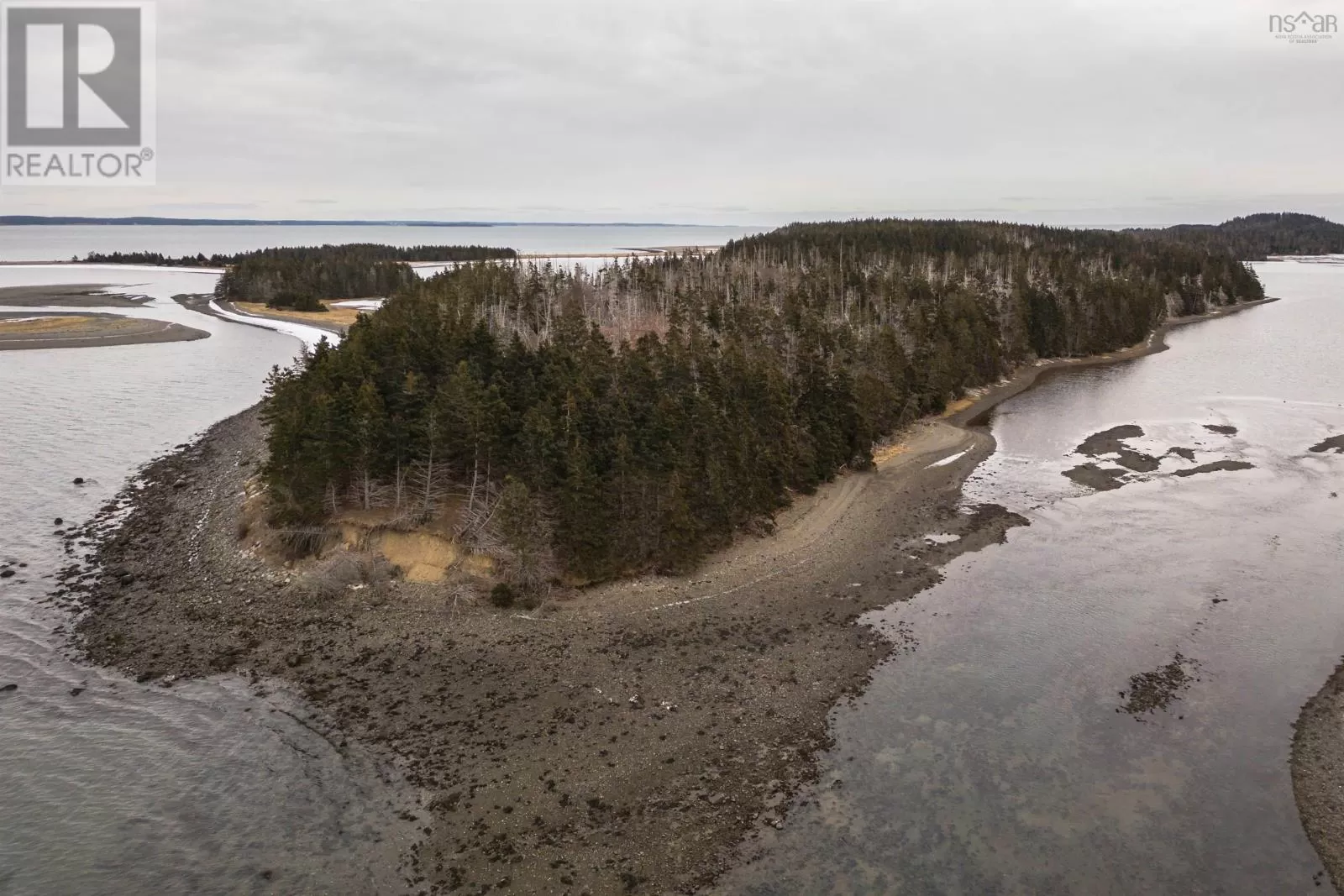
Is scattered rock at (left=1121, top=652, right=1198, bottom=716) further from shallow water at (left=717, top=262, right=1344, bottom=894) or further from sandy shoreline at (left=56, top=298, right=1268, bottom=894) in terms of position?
sandy shoreline at (left=56, top=298, right=1268, bottom=894)

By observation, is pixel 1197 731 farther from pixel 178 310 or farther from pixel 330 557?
pixel 178 310

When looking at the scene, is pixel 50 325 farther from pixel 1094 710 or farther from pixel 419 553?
pixel 1094 710

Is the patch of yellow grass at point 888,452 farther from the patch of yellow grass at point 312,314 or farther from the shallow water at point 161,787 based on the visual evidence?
the patch of yellow grass at point 312,314

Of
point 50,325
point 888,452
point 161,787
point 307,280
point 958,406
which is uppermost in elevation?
point 307,280

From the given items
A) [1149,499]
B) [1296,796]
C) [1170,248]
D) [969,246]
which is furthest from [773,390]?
[1170,248]

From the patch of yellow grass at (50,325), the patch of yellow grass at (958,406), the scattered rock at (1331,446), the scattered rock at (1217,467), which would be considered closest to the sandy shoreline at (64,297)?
the patch of yellow grass at (50,325)

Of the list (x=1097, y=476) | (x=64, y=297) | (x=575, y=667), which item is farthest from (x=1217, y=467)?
(x=64, y=297)
